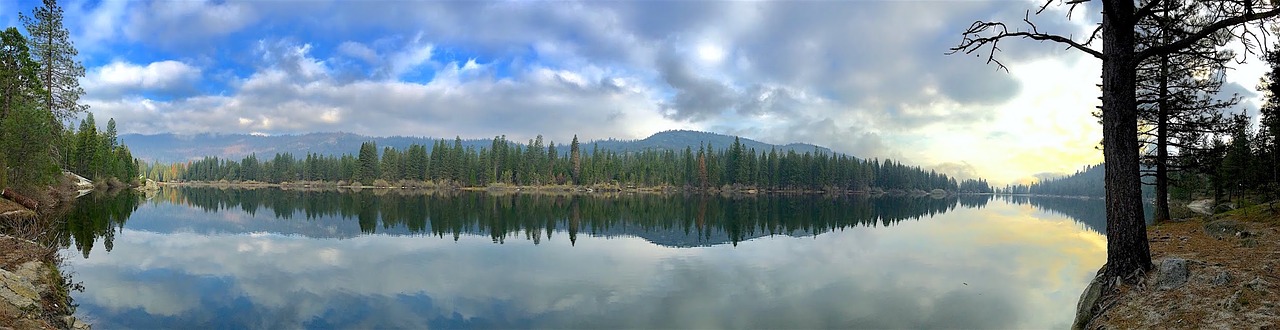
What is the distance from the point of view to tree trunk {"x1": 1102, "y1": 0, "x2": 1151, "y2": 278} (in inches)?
409

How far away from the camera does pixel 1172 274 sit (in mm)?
9766

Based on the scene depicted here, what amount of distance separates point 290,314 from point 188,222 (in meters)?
34.9

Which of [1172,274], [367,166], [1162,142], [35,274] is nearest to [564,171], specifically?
[367,166]

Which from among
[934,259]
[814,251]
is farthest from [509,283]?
[934,259]

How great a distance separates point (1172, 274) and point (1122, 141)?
248 centimetres

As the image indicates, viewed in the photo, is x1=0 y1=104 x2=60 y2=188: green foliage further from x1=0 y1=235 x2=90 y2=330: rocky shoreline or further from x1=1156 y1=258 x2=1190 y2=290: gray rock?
x1=1156 y1=258 x2=1190 y2=290: gray rock

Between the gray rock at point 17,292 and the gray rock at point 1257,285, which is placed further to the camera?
the gray rock at point 17,292

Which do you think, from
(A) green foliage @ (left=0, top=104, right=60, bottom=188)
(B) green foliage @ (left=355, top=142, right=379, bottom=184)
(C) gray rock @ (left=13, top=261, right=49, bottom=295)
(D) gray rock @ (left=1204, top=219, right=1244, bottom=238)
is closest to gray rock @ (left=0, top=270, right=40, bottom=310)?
(C) gray rock @ (left=13, top=261, right=49, bottom=295)

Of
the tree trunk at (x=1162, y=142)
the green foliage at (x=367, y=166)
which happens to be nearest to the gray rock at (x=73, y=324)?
the tree trunk at (x=1162, y=142)

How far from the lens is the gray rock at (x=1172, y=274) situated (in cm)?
954

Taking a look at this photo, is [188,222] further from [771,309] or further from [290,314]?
[771,309]

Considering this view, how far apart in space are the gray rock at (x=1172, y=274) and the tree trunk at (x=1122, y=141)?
1.74ft

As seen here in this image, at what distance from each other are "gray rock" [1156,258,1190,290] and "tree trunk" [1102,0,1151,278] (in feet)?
1.74

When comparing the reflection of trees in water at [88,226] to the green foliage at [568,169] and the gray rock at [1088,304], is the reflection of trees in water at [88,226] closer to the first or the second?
the gray rock at [1088,304]
